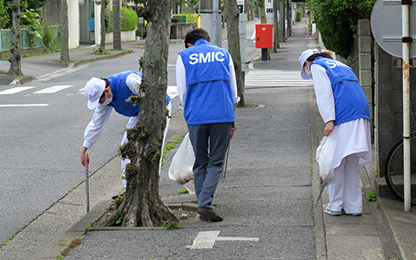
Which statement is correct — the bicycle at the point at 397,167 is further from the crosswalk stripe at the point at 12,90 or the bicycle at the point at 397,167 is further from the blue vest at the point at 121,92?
the crosswalk stripe at the point at 12,90

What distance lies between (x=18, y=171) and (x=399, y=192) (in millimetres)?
5174

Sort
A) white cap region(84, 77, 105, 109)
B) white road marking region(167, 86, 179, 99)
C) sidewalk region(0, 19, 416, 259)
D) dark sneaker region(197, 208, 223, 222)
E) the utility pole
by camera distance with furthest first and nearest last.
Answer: white road marking region(167, 86, 179, 99)
the utility pole
white cap region(84, 77, 105, 109)
dark sneaker region(197, 208, 223, 222)
sidewalk region(0, 19, 416, 259)

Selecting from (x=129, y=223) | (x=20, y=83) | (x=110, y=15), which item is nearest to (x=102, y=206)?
(x=129, y=223)

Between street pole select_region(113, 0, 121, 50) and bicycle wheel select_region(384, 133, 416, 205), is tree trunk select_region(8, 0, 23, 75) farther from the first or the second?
bicycle wheel select_region(384, 133, 416, 205)

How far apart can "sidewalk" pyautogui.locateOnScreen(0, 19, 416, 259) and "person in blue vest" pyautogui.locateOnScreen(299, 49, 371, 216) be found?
0.67 ft

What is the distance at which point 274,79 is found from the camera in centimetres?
2350

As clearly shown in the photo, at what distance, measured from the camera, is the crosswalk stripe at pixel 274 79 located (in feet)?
71.3

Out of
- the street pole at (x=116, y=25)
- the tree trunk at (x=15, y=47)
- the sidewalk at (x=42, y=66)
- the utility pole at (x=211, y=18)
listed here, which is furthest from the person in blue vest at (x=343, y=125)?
the street pole at (x=116, y=25)

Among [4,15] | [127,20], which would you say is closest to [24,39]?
[4,15]

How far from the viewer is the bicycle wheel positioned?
6.42 meters

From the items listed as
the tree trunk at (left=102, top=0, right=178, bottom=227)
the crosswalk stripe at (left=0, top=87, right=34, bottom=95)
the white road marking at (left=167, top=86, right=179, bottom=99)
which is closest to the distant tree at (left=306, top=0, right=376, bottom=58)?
the tree trunk at (left=102, top=0, right=178, bottom=227)

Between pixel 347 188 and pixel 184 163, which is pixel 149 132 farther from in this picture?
pixel 347 188

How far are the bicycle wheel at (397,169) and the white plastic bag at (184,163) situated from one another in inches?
74.3

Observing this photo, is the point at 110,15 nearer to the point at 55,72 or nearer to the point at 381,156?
the point at 55,72
